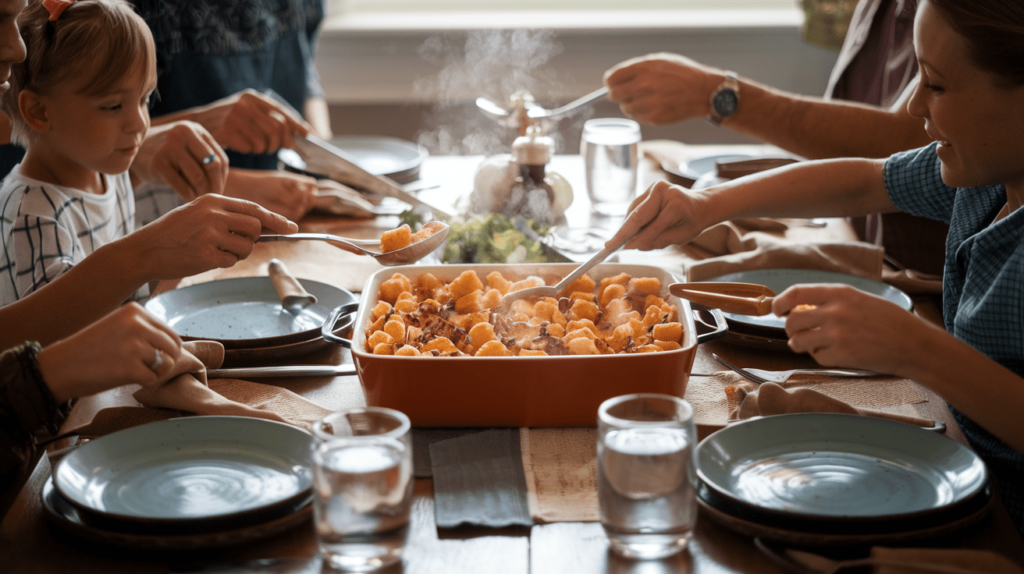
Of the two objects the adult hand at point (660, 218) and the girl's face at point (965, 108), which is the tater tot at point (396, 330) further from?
the girl's face at point (965, 108)

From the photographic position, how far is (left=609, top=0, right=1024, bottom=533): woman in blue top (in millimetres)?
1026

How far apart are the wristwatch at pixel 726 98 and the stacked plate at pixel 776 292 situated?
72 centimetres

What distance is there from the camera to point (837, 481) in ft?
3.28

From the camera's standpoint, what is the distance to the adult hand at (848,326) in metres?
1.02

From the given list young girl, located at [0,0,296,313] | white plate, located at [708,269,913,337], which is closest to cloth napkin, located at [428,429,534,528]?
white plate, located at [708,269,913,337]

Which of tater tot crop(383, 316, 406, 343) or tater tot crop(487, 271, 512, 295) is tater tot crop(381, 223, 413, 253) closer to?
tater tot crop(487, 271, 512, 295)

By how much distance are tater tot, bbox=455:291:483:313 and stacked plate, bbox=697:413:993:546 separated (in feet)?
1.56

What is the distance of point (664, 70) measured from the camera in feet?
7.43

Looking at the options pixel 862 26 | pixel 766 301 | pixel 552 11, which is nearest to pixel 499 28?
pixel 552 11

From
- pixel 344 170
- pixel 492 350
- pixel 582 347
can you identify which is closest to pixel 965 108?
pixel 582 347

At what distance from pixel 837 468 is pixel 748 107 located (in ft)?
4.78

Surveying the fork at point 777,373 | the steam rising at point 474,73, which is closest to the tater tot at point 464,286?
the fork at point 777,373

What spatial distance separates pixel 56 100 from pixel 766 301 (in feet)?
4.52

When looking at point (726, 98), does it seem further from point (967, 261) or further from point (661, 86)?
point (967, 261)
